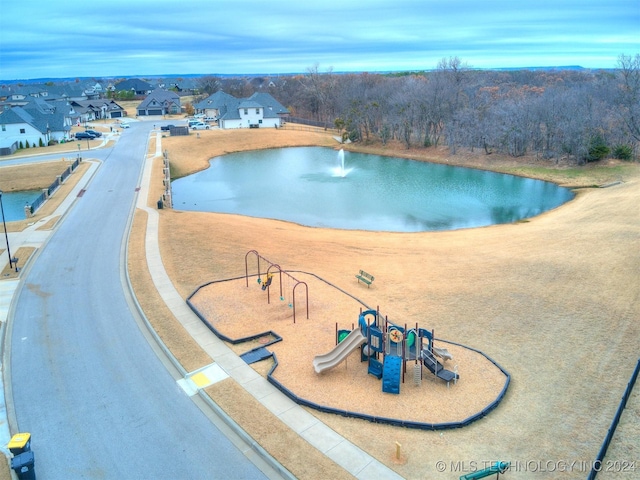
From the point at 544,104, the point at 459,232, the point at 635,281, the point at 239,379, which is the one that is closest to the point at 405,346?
the point at 239,379

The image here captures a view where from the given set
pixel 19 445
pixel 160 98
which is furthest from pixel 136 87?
pixel 19 445

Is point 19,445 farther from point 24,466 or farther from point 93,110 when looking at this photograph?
point 93,110

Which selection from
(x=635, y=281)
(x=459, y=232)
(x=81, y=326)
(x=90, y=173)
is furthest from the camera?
(x=90, y=173)

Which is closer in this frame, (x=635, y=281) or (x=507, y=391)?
(x=507, y=391)

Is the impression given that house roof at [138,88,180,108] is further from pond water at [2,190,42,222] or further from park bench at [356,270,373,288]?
park bench at [356,270,373,288]

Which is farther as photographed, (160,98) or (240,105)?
(160,98)

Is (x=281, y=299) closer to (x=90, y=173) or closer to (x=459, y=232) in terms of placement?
(x=459, y=232)
